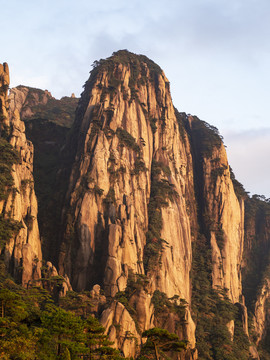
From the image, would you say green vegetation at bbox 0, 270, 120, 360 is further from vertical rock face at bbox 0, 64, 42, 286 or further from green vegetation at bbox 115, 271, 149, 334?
vertical rock face at bbox 0, 64, 42, 286

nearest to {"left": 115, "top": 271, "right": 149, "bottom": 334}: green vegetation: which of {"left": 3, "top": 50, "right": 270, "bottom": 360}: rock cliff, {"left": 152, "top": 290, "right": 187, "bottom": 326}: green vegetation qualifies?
{"left": 3, "top": 50, "right": 270, "bottom": 360}: rock cliff

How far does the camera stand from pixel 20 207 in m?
70.5

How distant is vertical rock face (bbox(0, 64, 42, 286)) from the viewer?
64.1m

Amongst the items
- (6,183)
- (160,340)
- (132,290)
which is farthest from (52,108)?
(160,340)

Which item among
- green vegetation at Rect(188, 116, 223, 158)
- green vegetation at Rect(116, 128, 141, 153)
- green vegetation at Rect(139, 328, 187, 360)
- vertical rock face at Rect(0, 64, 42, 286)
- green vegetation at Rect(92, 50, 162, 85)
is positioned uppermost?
green vegetation at Rect(92, 50, 162, 85)

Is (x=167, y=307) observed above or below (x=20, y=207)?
below

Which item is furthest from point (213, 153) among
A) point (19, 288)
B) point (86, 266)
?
point (19, 288)

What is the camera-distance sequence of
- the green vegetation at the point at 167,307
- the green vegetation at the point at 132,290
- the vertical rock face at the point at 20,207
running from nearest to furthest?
the green vegetation at the point at 132,290, the vertical rock face at the point at 20,207, the green vegetation at the point at 167,307

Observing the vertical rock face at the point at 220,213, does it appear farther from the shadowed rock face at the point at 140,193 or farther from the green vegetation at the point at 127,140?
the green vegetation at the point at 127,140

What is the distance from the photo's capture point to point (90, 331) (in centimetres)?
4425

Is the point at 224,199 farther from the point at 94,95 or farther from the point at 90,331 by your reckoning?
the point at 90,331

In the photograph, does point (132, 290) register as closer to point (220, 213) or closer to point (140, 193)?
point (140, 193)

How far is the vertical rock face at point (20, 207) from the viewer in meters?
64.1

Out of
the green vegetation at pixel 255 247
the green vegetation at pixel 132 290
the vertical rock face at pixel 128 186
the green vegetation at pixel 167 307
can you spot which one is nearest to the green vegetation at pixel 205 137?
the vertical rock face at pixel 128 186
